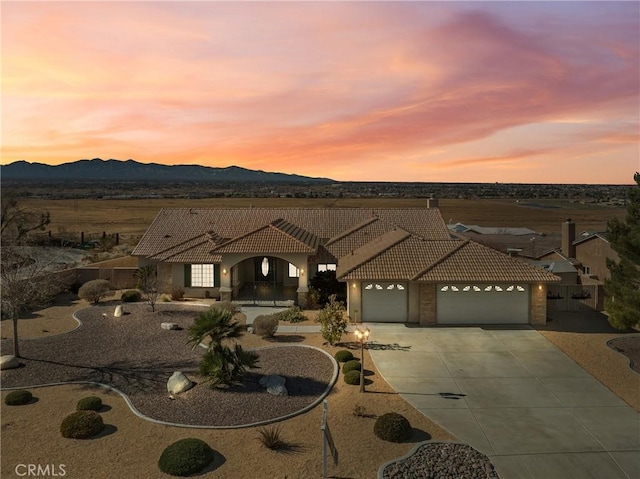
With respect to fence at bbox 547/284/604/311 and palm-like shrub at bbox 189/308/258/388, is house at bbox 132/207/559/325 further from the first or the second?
palm-like shrub at bbox 189/308/258/388

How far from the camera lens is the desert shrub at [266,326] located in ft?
80.6

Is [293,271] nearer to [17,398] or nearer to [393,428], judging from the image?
[17,398]

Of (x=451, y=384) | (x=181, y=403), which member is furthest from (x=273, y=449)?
(x=451, y=384)

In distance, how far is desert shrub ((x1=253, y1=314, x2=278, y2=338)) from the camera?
24562 millimetres

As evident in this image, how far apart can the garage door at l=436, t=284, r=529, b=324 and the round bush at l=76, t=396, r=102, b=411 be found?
17.1 meters

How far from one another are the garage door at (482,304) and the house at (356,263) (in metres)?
0.05

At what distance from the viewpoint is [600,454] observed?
14.1m

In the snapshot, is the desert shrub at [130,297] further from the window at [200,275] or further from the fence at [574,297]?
the fence at [574,297]

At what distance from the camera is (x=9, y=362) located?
2019cm

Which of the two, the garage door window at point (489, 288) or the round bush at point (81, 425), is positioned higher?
the garage door window at point (489, 288)

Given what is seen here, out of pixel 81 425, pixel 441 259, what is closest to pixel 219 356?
pixel 81 425

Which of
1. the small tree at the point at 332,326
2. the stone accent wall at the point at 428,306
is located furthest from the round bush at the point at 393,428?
the stone accent wall at the point at 428,306

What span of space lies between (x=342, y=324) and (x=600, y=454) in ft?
37.9

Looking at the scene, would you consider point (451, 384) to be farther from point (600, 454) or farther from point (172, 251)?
point (172, 251)
